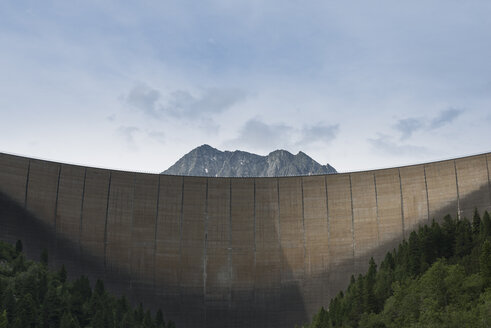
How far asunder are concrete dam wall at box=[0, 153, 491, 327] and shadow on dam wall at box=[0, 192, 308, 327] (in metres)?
0.08

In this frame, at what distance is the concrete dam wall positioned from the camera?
59.4 m

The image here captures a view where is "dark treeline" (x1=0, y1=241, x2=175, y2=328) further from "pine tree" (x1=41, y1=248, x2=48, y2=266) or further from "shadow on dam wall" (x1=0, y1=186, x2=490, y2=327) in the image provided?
"shadow on dam wall" (x1=0, y1=186, x2=490, y2=327)

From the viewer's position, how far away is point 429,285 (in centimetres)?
4419

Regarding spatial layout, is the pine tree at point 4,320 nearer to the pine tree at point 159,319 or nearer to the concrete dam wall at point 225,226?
the concrete dam wall at point 225,226

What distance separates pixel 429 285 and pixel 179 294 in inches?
935

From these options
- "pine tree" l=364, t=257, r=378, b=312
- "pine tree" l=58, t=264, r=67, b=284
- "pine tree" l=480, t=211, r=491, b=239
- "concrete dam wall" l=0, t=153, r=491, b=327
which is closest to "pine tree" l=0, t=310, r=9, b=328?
"pine tree" l=58, t=264, r=67, b=284

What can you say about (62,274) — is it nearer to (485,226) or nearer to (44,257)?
(44,257)

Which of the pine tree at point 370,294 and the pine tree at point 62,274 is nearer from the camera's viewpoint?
the pine tree at point 370,294

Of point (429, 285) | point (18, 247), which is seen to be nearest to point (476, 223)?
point (429, 285)

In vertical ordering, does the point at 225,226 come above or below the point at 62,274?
above

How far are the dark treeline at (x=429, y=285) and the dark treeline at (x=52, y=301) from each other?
1378 cm

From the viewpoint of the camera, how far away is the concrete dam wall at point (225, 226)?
195 ft

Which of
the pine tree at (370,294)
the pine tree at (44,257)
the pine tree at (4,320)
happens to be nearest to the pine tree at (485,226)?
the pine tree at (370,294)

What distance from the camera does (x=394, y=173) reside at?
61.6 meters
